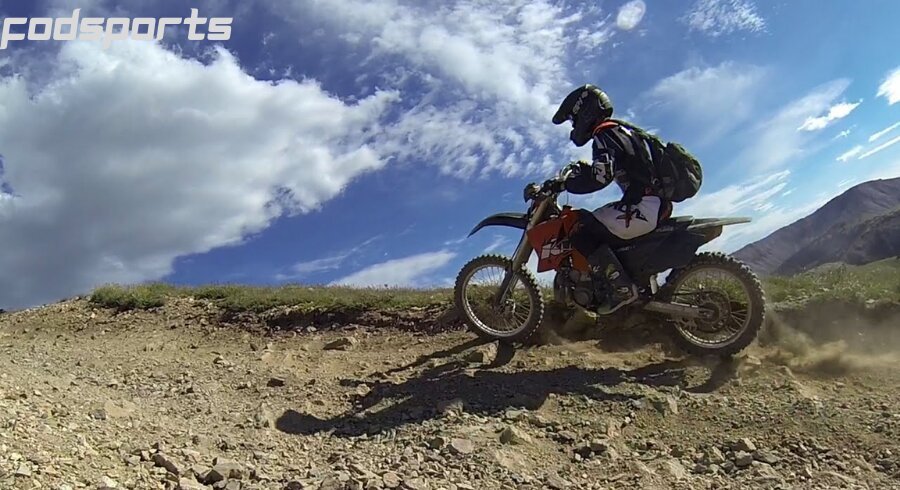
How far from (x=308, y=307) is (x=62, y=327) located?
15.5 feet

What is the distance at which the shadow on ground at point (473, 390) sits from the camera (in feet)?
19.0

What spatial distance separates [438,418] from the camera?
568cm

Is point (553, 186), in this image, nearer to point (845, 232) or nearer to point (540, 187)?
point (540, 187)

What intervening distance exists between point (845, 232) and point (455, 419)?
126 metres

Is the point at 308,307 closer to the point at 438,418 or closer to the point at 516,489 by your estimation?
the point at 438,418

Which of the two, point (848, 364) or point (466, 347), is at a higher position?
point (466, 347)

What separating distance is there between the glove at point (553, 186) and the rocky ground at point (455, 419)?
6.47 feet

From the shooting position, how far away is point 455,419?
556 centimetres

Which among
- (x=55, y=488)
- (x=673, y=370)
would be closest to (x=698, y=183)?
(x=673, y=370)

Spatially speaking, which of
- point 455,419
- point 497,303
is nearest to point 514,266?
point 497,303

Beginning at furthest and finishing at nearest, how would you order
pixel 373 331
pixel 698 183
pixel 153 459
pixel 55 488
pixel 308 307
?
pixel 308 307 → pixel 373 331 → pixel 698 183 → pixel 153 459 → pixel 55 488

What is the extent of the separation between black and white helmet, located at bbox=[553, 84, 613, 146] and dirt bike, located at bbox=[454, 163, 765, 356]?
17.0 inches

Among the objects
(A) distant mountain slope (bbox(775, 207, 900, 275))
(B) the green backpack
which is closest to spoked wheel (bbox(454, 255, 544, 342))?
(B) the green backpack

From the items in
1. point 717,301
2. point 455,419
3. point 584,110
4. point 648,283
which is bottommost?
point 455,419
